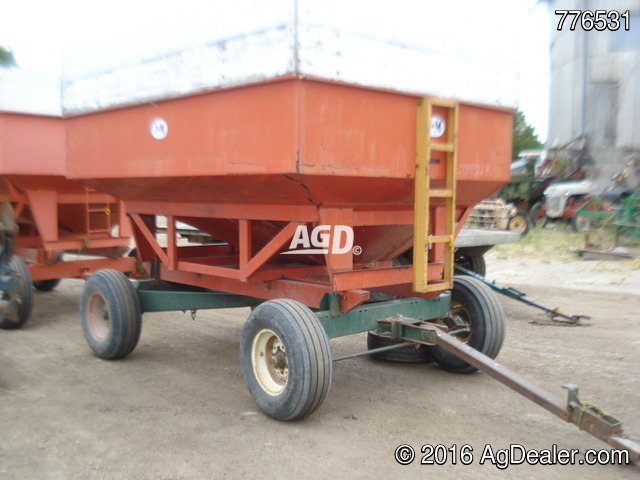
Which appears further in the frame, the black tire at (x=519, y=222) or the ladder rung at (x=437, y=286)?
the black tire at (x=519, y=222)

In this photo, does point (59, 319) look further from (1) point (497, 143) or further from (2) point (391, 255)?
(1) point (497, 143)

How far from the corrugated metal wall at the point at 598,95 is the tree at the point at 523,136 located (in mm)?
19528

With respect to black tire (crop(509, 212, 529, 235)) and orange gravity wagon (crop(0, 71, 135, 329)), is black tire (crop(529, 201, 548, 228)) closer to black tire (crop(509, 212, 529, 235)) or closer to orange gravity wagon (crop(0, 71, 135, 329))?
black tire (crop(509, 212, 529, 235))

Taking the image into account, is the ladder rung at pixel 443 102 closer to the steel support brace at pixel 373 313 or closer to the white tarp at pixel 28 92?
the steel support brace at pixel 373 313

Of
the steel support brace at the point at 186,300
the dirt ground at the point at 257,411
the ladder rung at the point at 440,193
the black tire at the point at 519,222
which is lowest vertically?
the dirt ground at the point at 257,411

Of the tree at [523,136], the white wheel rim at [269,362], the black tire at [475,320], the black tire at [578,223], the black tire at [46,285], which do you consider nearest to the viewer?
the white wheel rim at [269,362]

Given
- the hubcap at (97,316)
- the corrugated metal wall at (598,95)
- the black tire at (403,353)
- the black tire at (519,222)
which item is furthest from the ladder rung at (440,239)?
the corrugated metal wall at (598,95)

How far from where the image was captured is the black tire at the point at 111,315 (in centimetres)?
490

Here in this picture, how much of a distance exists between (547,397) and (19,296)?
5.29 meters

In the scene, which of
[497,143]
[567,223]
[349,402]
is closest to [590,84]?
[567,223]

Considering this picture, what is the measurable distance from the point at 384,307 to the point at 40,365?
305 cm

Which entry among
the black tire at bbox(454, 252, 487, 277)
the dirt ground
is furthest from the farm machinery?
the black tire at bbox(454, 252, 487, 277)

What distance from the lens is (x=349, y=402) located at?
160 inches

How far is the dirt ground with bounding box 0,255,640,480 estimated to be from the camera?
10.3 feet
